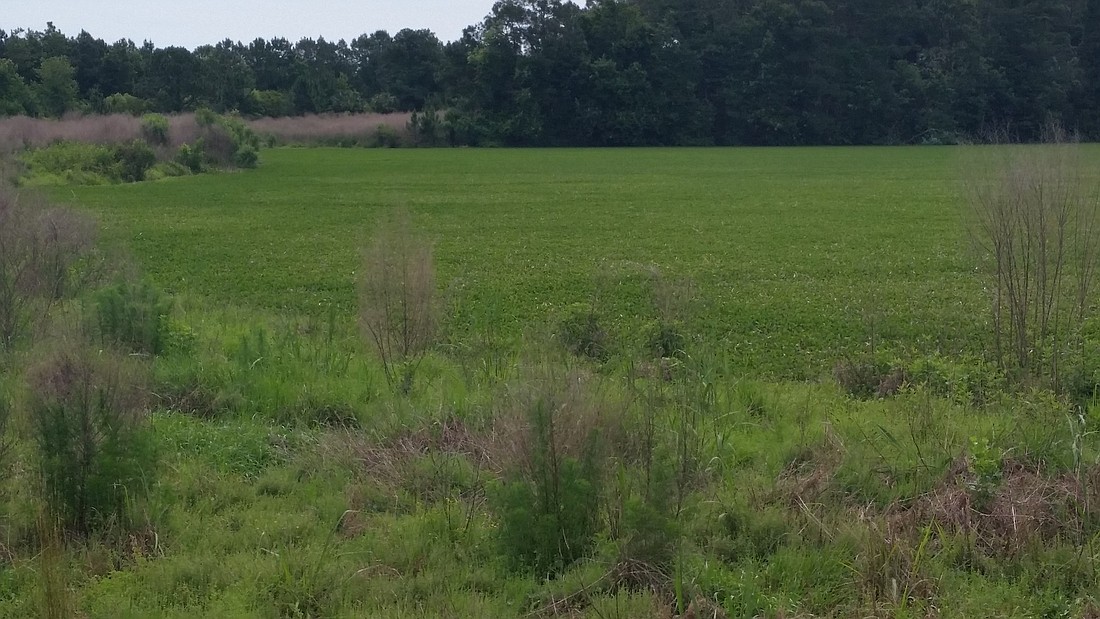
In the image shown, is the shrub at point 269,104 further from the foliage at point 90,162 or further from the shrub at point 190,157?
the foliage at point 90,162

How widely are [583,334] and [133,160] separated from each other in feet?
119

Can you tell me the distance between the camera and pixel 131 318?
8.92m

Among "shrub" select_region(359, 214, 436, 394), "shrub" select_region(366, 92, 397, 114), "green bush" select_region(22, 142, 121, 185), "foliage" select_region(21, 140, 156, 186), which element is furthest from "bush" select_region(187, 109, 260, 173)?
"shrub" select_region(366, 92, 397, 114)

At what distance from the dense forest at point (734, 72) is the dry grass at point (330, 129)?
10.4ft

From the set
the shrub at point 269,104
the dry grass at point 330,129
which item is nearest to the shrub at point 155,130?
the dry grass at point 330,129

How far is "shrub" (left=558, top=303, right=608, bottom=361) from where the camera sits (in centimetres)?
975

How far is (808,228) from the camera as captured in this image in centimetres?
2380

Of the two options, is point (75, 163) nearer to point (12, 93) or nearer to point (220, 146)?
point (220, 146)

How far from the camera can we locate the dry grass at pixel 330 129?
7575 cm

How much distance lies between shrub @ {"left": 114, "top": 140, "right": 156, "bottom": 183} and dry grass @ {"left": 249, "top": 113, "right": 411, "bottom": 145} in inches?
1262

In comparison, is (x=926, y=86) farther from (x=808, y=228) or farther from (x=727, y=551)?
(x=727, y=551)

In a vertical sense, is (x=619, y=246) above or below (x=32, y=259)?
below

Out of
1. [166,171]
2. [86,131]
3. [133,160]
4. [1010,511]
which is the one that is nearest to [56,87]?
[86,131]

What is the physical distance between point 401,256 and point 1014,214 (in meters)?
5.10
